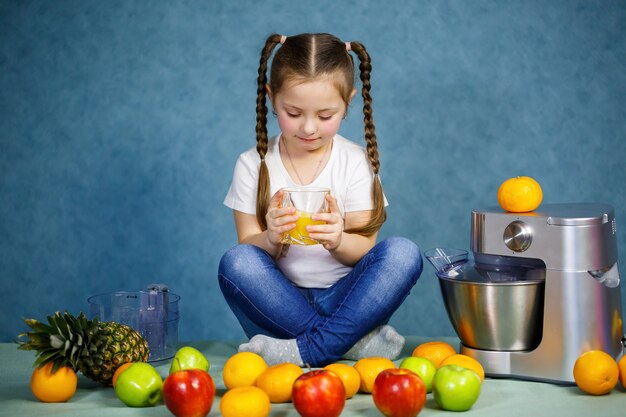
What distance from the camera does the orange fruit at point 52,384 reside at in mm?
1748

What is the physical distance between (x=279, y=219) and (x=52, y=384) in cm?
59

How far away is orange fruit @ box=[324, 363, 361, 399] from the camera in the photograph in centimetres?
170

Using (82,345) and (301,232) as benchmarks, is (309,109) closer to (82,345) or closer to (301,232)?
(301,232)

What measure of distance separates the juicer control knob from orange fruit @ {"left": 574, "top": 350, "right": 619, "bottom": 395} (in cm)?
27

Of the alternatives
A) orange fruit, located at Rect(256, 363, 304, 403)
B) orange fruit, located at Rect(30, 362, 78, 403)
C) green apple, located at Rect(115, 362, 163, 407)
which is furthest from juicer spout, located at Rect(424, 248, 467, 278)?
orange fruit, located at Rect(30, 362, 78, 403)

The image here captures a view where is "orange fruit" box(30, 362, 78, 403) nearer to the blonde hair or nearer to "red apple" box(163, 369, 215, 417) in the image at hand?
"red apple" box(163, 369, 215, 417)

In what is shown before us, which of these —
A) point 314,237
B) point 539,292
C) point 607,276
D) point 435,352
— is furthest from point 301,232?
point 607,276

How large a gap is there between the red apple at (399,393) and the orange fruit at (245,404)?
21 centimetres

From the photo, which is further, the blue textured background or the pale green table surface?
the blue textured background

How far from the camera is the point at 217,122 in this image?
2676 mm

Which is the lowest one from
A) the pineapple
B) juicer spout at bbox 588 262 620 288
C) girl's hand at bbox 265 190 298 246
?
the pineapple

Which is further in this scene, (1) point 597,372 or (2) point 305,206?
(2) point 305,206

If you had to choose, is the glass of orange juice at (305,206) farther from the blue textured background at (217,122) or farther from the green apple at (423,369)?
the blue textured background at (217,122)

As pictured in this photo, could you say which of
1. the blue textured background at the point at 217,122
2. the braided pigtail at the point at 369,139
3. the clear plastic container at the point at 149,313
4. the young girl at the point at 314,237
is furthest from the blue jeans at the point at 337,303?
the blue textured background at the point at 217,122
